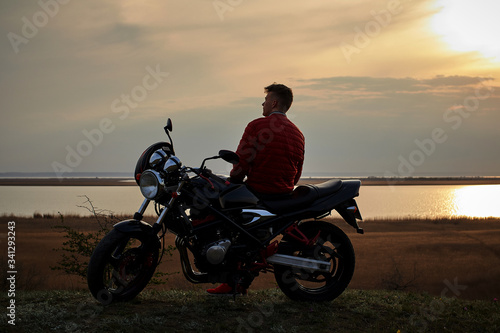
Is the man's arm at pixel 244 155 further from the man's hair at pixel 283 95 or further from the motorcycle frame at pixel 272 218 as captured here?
the man's hair at pixel 283 95

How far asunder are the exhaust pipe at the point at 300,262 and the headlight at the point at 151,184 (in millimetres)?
1598

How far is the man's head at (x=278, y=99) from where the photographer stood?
19.3 feet

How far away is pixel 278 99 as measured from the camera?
232 inches

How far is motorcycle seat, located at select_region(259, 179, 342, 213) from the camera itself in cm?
559

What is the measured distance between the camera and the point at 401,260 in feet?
56.3

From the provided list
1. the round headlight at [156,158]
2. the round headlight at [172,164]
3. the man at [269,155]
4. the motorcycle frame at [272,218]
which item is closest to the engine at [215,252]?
the motorcycle frame at [272,218]

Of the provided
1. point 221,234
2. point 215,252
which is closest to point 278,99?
point 221,234

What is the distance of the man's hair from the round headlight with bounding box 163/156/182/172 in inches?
61.6

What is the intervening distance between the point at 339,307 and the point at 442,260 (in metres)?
13.4

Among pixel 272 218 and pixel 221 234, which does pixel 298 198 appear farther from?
pixel 221 234

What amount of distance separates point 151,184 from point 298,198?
5.92ft

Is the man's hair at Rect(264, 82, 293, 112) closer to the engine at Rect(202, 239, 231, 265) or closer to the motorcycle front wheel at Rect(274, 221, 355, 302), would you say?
the motorcycle front wheel at Rect(274, 221, 355, 302)

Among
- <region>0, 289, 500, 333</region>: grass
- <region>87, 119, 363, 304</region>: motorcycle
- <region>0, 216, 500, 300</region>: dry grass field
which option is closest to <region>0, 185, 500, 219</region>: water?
<region>0, 216, 500, 300</region>: dry grass field

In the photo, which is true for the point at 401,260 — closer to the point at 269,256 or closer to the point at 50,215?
the point at 269,256
